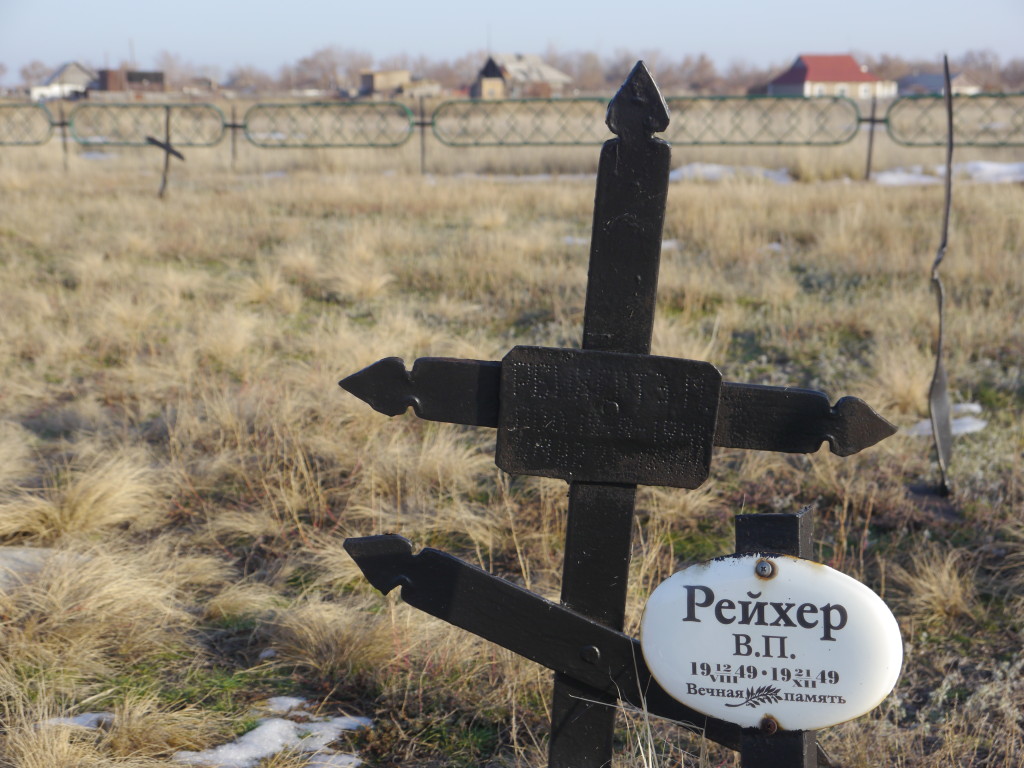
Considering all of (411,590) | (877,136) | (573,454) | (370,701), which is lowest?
(370,701)

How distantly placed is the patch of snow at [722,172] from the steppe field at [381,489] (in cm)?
560

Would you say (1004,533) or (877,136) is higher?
(877,136)

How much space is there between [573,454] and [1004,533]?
97.5 inches

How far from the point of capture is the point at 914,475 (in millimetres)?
4012

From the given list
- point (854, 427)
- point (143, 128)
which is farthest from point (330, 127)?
point (854, 427)

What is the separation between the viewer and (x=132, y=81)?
6981 centimetres

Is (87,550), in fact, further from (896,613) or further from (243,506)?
(896,613)

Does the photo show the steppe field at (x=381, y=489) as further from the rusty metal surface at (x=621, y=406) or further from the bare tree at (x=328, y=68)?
the bare tree at (x=328, y=68)

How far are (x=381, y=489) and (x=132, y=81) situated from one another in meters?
75.8

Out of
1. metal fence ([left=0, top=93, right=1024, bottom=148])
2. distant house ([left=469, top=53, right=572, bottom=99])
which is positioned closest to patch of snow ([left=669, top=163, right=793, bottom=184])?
metal fence ([left=0, top=93, right=1024, bottom=148])

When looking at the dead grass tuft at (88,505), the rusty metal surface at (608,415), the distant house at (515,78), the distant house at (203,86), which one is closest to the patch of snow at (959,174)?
the dead grass tuft at (88,505)

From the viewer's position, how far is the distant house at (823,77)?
225 feet

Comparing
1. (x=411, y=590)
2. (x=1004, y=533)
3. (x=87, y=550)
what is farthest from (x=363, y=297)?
(x=411, y=590)

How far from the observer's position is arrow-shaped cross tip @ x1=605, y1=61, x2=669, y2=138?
1489mm
